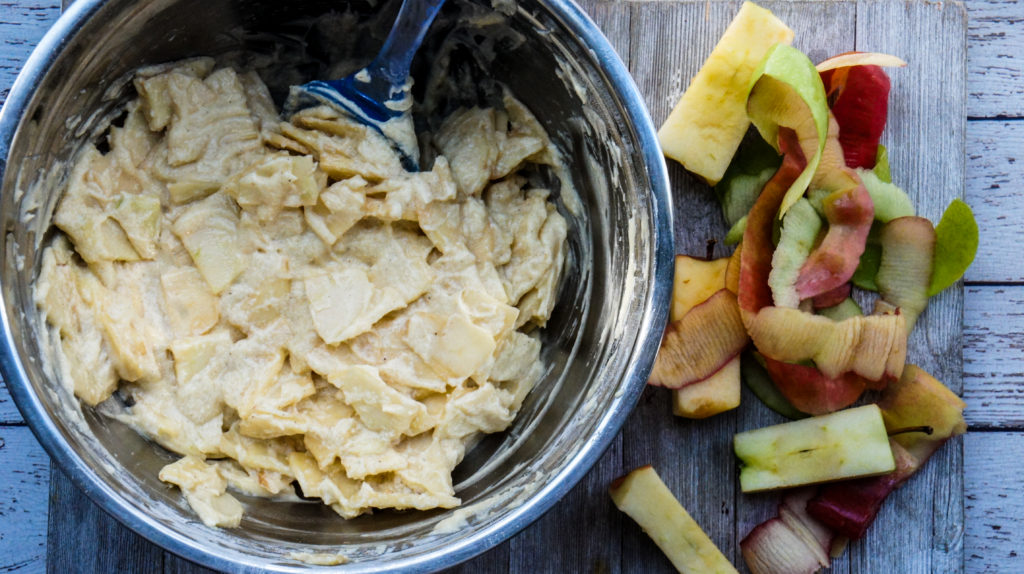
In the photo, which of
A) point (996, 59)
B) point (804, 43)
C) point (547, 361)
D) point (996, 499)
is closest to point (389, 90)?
point (547, 361)

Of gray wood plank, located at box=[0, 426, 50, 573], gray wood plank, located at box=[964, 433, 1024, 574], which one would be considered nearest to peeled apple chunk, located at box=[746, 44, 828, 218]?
gray wood plank, located at box=[964, 433, 1024, 574]

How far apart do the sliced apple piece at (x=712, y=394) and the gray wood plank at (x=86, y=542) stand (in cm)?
105

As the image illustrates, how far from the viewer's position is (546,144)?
1.63 metres

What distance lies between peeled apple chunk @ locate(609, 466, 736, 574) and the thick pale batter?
0.28 m

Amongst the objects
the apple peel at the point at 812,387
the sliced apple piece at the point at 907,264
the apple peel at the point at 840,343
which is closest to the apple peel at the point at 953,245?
the sliced apple piece at the point at 907,264

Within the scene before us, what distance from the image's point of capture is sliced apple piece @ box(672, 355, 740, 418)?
1647mm

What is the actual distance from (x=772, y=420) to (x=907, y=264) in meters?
0.40

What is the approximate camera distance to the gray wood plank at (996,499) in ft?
5.88

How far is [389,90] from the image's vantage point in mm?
1537

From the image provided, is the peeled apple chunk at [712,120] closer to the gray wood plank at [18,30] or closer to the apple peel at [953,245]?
the apple peel at [953,245]

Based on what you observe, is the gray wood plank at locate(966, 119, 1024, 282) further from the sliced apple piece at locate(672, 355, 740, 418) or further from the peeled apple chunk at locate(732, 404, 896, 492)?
the sliced apple piece at locate(672, 355, 740, 418)

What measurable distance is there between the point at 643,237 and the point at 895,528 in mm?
832

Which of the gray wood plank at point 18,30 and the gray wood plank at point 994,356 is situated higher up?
the gray wood plank at point 18,30

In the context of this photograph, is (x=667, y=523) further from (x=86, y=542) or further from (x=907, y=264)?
(x=86, y=542)
